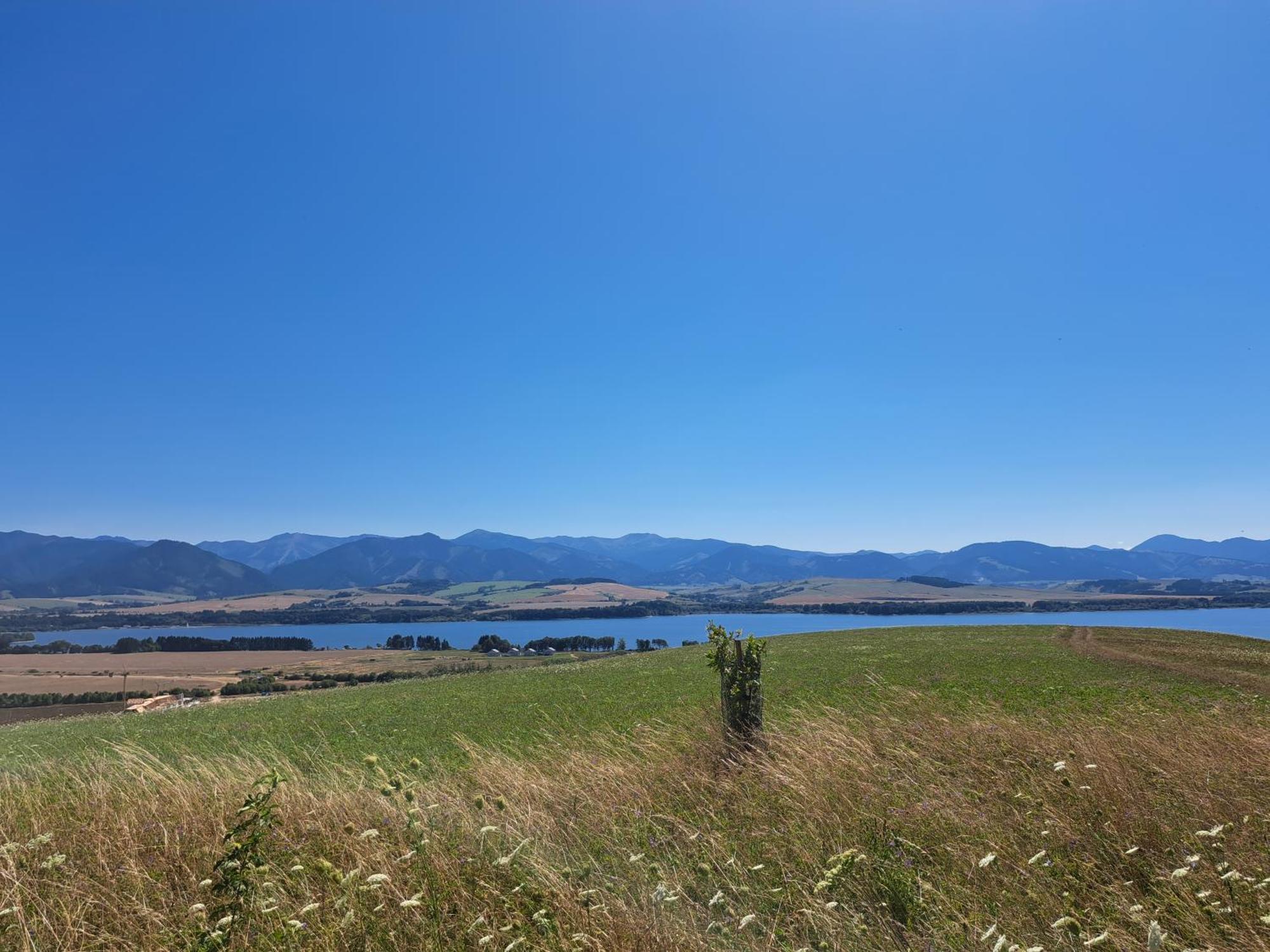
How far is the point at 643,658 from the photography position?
43719mm

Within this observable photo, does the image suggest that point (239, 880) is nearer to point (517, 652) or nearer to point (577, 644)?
point (517, 652)

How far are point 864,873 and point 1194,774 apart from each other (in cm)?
380

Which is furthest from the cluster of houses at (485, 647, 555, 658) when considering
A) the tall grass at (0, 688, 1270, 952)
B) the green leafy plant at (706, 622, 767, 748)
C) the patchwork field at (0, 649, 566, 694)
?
the tall grass at (0, 688, 1270, 952)

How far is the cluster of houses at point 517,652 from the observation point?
3752 inches

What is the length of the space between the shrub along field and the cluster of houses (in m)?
88.5

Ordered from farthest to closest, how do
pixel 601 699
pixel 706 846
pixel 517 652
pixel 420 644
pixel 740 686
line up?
pixel 420 644, pixel 517 652, pixel 601 699, pixel 740 686, pixel 706 846

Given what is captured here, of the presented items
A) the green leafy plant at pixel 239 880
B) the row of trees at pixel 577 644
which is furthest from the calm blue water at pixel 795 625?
the green leafy plant at pixel 239 880

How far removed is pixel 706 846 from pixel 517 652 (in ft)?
345

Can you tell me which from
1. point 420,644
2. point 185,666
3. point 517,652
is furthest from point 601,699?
point 420,644

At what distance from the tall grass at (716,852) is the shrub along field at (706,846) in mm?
26

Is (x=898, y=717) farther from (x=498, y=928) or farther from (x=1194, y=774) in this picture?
(x=498, y=928)

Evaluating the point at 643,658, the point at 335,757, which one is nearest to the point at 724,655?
the point at 335,757

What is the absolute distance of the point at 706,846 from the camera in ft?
18.5

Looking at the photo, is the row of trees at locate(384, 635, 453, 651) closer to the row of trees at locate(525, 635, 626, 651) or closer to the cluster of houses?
the cluster of houses
